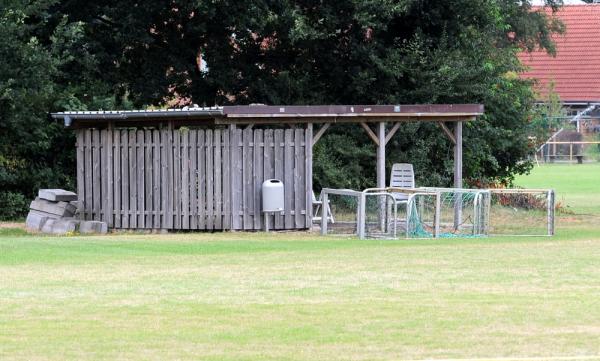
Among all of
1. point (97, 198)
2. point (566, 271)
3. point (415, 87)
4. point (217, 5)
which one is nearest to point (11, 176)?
point (97, 198)

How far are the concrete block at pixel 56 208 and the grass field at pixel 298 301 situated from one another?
4565mm

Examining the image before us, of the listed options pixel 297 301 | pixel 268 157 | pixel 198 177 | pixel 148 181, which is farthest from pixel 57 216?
pixel 297 301

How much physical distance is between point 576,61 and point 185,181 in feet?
170

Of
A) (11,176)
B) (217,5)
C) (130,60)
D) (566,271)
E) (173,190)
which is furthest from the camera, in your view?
(130,60)

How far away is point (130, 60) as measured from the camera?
33594 millimetres

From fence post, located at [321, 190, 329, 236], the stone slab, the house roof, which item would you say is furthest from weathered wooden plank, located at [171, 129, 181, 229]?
fence post, located at [321, 190, 329, 236]

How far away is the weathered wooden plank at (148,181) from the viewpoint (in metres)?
25.1

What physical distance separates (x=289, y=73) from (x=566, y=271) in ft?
60.5

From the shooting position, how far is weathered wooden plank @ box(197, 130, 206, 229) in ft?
80.8

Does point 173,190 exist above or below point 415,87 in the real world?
below

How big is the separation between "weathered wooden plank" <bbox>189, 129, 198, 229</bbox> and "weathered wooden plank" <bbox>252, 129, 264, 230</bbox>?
1123 mm

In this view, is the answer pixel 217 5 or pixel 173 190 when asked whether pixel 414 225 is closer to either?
pixel 173 190

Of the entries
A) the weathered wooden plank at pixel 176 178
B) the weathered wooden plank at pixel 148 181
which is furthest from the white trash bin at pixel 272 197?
the weathered wooden plank at pixel 148 181

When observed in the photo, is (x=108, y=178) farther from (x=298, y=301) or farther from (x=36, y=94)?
(x=298, y=301)
